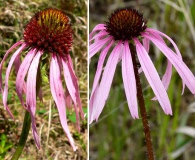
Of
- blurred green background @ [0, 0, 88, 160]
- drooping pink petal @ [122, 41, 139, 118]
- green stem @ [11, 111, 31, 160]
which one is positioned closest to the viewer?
drooping pink petal @ [122, 41, 139, 118]

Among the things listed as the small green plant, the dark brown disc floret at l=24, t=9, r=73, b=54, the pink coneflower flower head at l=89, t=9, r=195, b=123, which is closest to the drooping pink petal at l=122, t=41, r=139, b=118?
the pink coneflower flower head at l=89, t=9, r=195, b=123

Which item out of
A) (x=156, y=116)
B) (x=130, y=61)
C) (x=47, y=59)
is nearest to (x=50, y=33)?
(x=47, y=59)

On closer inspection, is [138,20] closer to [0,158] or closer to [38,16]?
[38,16]

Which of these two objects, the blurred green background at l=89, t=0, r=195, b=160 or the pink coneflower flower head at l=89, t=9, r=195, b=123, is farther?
the blurred green background at l=89, t=0, r=195, b=160

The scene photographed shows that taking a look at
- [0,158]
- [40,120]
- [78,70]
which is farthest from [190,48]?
[0,158]

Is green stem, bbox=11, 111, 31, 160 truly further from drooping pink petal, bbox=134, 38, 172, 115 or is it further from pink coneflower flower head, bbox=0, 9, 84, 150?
drooping pink petal, bbox=134, 38, 172, 115

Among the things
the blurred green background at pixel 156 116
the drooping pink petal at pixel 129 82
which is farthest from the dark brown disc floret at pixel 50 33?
the blurred green background at pixel 156 116

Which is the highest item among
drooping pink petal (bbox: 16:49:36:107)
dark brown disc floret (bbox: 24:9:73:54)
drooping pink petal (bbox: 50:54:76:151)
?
dark brown disc floret (bbox: 24:9:73:54)
